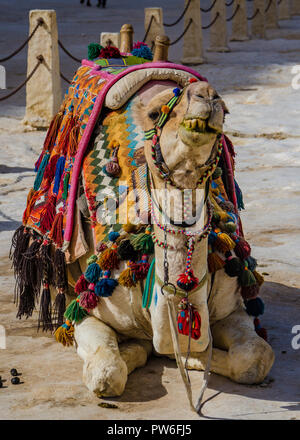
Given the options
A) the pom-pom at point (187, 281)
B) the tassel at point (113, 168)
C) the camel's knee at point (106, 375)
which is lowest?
the camel's knee at point (106, 375)

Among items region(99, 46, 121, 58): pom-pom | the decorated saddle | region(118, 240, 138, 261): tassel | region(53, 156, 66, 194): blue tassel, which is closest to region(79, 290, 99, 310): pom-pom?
the decorated saddle

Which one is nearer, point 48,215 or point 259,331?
point 259,331

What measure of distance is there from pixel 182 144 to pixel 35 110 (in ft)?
29.1

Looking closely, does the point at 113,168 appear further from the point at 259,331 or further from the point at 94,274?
the point at 259,331

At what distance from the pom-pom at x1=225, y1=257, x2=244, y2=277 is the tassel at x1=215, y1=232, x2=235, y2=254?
0.06 meters

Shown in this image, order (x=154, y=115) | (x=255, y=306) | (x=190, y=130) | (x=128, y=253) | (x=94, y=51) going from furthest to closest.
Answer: (x=94, y=51)
(x=255, y=306)
(x=128, y=253)
(x=154, y=115)
(x=190, y=130)

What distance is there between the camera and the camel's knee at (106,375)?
4324mm

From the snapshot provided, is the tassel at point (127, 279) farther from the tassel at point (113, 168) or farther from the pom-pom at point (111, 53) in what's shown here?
the pom-pom at point (111, 53)

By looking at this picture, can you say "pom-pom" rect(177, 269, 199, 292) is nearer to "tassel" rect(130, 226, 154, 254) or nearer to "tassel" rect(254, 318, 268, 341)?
"tassel" rect(130, 226, 154, 254)

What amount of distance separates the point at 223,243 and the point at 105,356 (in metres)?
0.84

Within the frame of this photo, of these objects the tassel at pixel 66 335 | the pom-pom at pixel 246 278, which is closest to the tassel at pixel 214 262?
the pom-pom at pixel 246 278

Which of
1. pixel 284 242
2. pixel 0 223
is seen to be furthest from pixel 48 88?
pixel 284 242

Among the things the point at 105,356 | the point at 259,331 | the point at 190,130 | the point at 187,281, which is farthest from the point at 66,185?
the point at 190,130

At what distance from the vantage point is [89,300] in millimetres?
4738
